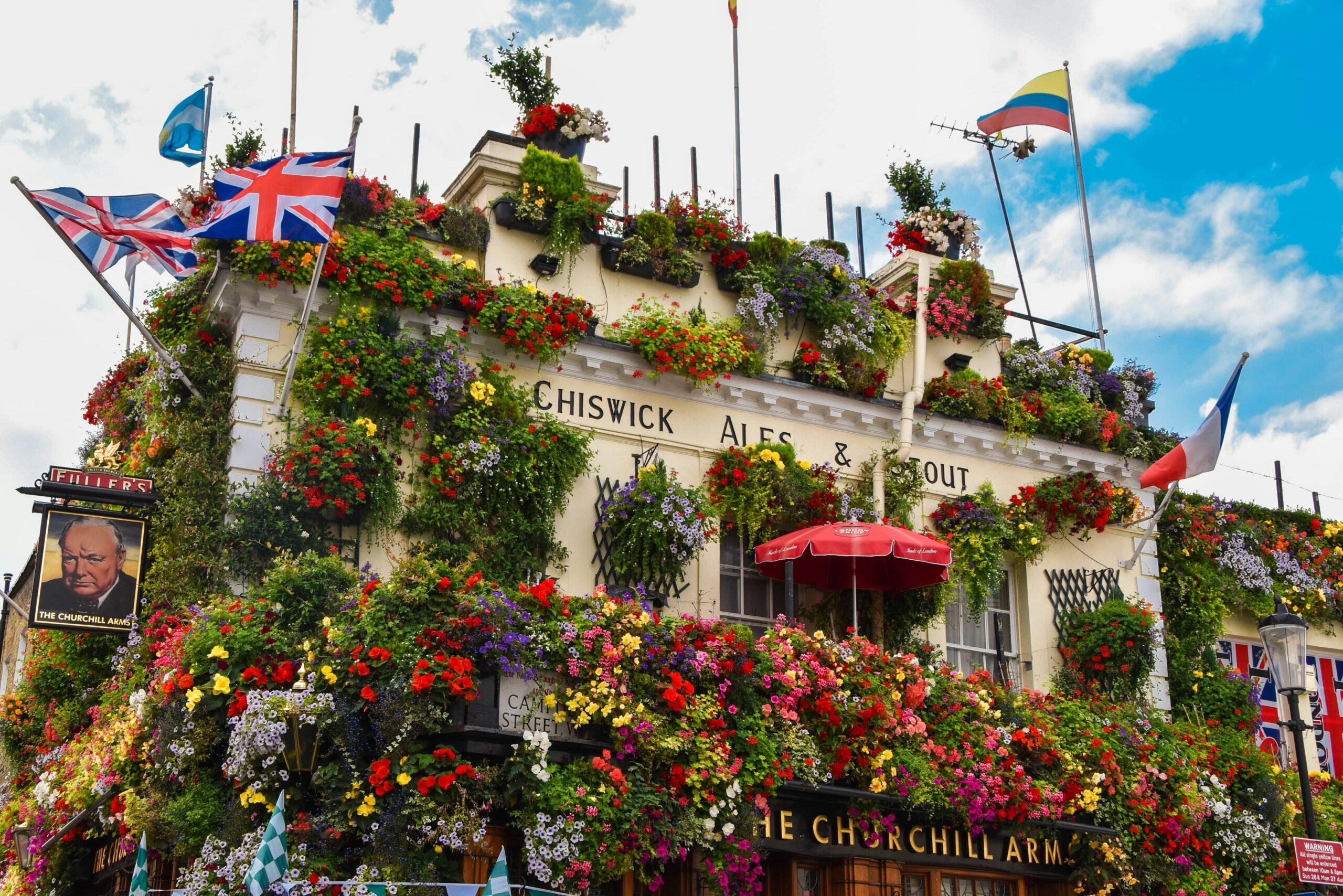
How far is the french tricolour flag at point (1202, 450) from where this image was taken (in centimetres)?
1544

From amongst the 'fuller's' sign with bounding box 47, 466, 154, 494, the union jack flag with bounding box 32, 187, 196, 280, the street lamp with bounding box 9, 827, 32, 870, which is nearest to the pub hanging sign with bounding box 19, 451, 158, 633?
the 'fuller's' sign with bounding box 47, 466, 154, 494

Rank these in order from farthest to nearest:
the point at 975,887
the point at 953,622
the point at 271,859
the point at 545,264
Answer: the point at 953,622, the point at 545,264, the point at 975,887, the point at 271,859

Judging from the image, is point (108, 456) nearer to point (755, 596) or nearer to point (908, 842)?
point (755, 596)

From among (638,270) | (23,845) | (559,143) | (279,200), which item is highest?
(559,143)

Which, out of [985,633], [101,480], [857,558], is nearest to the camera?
[101,480]

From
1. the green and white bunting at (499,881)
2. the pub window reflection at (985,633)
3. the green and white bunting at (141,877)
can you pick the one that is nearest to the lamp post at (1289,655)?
the pub window reflection at (985,633)

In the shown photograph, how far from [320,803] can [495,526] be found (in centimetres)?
357

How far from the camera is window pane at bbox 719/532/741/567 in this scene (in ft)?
48.7

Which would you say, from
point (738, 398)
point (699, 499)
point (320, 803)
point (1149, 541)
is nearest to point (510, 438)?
point (699, 499)

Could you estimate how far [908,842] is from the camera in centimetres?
1294

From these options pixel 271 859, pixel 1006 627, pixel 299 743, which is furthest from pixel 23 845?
pixel 1006 627

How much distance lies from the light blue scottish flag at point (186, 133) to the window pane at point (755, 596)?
24.6ft

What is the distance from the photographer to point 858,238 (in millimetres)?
17969

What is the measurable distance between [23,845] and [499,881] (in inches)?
282
